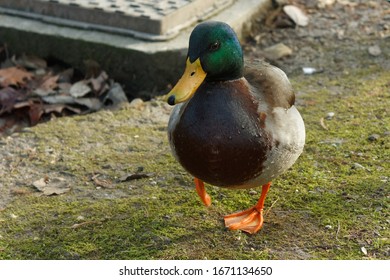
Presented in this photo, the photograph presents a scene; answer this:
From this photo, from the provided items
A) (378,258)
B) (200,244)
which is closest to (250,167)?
(200,244)

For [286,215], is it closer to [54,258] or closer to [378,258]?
[378,258]

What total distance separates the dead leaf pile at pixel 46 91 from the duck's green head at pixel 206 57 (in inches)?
75.4

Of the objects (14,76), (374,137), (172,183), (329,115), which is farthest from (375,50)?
(14,76)

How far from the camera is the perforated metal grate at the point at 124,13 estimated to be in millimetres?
4945

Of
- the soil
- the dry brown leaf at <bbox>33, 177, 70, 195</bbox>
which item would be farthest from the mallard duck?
the dry brown leaf at <bbox>33, 177, 70, 195</bbox>

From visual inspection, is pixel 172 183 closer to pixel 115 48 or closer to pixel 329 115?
pixel 329 115

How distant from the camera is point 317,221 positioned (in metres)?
3.42

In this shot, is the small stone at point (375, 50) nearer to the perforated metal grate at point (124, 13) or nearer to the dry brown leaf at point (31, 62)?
the perforated metal grate at point (124, 13)

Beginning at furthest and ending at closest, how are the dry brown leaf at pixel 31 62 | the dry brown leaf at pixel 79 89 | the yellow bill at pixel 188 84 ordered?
the dry brown leaf at pixel 31 62, the dry brown leaf at pixel 79 89, the yellow bill at pixel 188 84

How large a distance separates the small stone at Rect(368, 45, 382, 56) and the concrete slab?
90 cm

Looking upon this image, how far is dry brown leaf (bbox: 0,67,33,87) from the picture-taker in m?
5.04

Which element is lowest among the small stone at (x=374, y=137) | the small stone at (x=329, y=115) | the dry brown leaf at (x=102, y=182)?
the small stone at (x=329, y=115)

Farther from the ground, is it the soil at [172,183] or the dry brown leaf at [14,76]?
the soil at [172,183]

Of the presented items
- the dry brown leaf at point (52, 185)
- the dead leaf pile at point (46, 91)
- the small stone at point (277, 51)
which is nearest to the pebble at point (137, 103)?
the dead leaf pile at point (46, 91)
